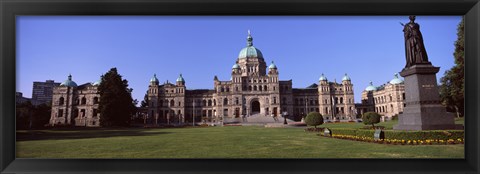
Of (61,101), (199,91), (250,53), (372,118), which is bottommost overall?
(372,118)

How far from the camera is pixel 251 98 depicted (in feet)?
200

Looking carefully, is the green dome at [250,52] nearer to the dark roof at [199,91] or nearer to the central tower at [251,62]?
the central tower at [251,62]

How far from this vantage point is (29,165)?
777cm

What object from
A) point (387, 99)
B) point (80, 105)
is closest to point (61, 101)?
point (80, 105)

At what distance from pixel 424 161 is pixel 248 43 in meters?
60.9

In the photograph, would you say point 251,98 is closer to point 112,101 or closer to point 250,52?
point 250,52

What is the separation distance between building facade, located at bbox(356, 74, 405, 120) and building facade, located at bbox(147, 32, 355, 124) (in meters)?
4.91

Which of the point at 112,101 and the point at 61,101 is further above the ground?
the point at 61,101

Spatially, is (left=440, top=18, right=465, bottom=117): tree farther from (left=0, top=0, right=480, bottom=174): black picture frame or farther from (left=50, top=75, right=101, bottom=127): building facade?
(left=50, top=75, right=101, bottom=127): building facade

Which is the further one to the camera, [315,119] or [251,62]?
[251,62]

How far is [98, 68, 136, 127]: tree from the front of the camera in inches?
1323
